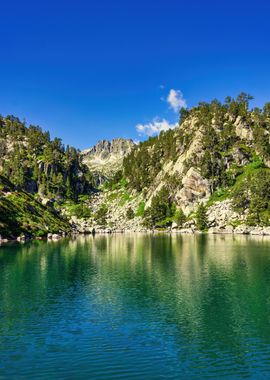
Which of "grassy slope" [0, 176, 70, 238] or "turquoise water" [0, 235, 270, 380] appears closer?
"turquoise water" [0, 235, 270, 380]

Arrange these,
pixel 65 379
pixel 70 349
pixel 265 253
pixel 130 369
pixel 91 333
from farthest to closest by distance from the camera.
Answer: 1. pixel 265 253
2. pixel 91 333
3. pixel 70 349
4. pixel 130 369
5. pixel 65 379

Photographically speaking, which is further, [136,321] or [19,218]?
[19,218]

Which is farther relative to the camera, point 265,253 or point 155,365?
point 265,253

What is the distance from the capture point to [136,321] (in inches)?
1853

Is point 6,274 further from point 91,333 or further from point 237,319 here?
point 237,319

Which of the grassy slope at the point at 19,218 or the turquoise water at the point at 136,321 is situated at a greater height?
the grassy slope at the point at 19,218

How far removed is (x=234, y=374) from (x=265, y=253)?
274 ft

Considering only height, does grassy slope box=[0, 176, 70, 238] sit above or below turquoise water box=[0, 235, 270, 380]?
above

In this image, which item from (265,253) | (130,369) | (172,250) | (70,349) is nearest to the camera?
(130,369)

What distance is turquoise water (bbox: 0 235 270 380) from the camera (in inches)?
1313

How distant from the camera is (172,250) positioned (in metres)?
124

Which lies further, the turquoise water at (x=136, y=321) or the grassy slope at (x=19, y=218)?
the grassy slope at (x=19, y=218)

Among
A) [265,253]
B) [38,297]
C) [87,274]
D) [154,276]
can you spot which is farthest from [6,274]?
[265,253]

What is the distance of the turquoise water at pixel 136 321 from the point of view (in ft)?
109
